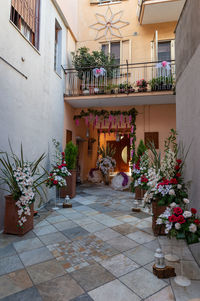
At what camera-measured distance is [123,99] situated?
6.43 meters

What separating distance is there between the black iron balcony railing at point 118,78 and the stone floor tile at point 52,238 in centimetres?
461

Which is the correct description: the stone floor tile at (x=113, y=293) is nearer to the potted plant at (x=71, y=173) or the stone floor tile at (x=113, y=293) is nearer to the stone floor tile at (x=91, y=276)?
the stone floor tile at (x=91, y=276)

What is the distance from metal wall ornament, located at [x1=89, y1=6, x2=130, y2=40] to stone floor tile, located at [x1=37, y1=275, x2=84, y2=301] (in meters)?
8.35

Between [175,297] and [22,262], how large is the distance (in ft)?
5.70

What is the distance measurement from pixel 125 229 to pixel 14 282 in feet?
6.43

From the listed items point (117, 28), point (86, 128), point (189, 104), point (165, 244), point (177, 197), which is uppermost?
point (117, 28)

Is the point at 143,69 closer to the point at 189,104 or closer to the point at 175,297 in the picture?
the point at 189,104

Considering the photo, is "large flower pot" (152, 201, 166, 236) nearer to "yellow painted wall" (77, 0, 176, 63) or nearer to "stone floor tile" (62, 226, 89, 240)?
"stone floor tile" (62, 226, 89, 240)

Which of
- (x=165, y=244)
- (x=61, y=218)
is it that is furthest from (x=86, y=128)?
(x=165, y=244)

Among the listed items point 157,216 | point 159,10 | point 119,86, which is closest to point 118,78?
point 119,86

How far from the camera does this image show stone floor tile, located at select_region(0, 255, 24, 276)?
7.00ft

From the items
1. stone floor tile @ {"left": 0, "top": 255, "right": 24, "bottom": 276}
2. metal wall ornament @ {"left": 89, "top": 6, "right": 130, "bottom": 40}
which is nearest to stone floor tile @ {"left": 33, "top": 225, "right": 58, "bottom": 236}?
stone floor tile @ {"left": 0, "top": 255, "right": 24, "bottom": 276}

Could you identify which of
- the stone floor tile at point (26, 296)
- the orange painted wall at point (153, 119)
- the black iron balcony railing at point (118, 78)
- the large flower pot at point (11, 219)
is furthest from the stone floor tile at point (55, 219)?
the black iron balcony railing at point (118, 78)

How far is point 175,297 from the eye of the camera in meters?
1.74
